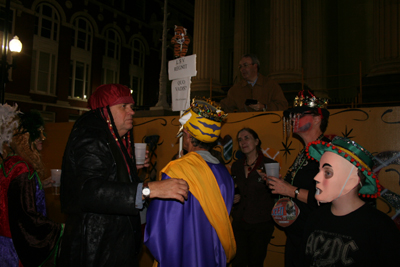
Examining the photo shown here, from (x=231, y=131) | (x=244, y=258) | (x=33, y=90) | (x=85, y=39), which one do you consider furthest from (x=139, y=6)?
(x=244, y=258)

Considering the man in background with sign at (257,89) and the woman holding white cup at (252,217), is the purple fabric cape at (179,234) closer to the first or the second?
the woman holding white cup at (252,217)

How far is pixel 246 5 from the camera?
14.9 m

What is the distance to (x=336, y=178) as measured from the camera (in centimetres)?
179

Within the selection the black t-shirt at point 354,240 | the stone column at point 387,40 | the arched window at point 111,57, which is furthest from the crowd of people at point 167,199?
the arched window at point 111,57

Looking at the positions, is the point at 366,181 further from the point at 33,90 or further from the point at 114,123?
the point at 33,90

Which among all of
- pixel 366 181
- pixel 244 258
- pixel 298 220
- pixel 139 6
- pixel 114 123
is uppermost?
pixel 139 6

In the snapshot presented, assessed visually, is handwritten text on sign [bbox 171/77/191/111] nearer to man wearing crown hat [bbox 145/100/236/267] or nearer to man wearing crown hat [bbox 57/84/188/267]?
man wearing crown hat [bbox 145/100/236/267]

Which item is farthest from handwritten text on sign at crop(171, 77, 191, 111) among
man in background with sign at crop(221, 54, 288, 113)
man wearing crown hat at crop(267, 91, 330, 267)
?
man wearing crown hat at crop(267, 91, 330, 267)

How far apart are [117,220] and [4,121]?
5.75 feet

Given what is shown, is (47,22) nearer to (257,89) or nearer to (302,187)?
(257,89)

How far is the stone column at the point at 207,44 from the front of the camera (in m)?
10.4

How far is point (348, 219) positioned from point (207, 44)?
979 cm

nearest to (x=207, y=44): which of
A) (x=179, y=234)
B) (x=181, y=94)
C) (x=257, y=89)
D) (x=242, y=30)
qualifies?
(x=242, y=30)

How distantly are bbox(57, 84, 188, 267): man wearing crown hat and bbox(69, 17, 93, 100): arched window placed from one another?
66.9ft
